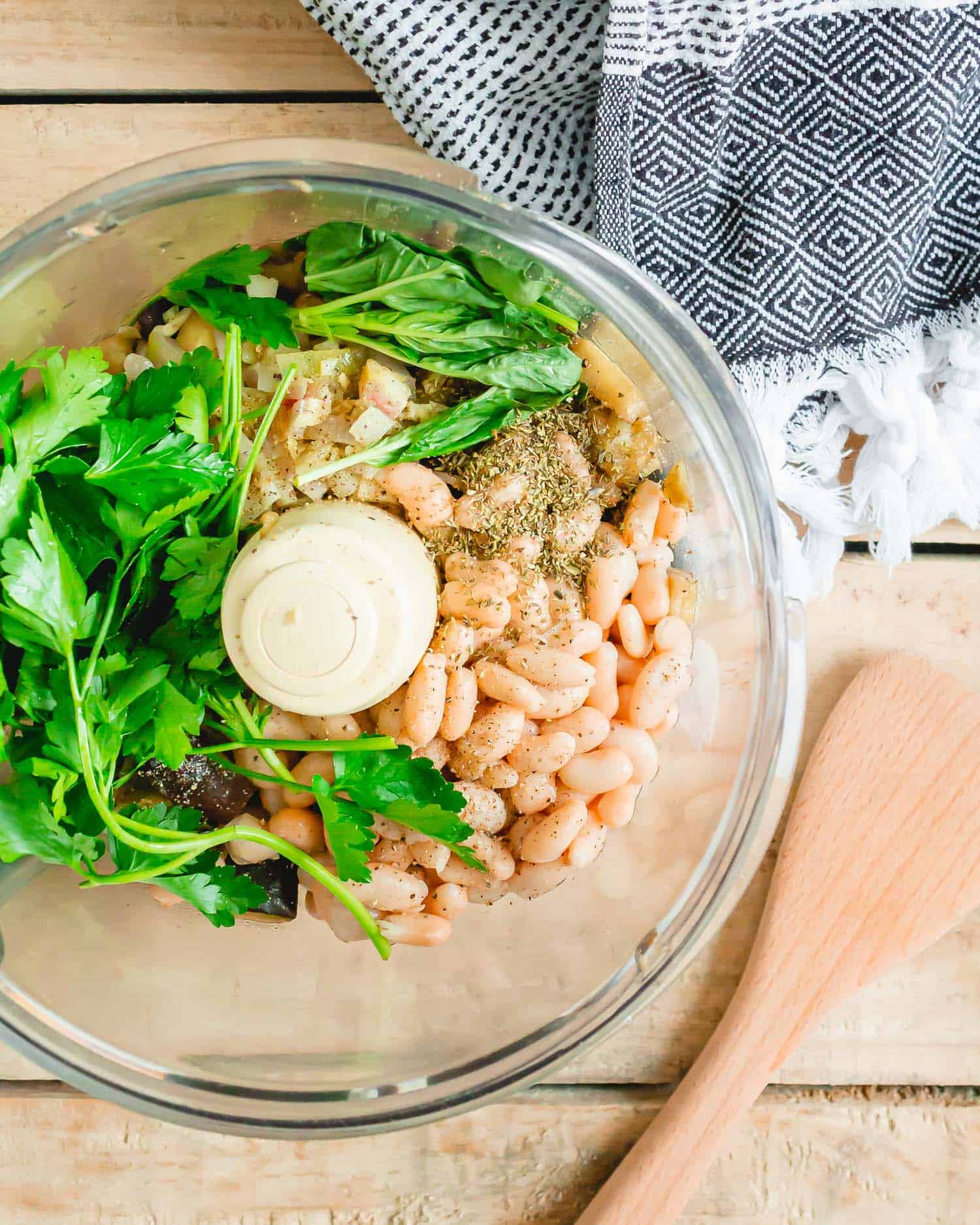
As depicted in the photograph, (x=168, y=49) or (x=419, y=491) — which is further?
(x=168, y=49)

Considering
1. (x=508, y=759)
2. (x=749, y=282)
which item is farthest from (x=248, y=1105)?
(x=749, y=282)

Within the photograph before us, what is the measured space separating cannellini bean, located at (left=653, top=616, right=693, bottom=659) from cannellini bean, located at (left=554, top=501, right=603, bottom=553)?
8cm

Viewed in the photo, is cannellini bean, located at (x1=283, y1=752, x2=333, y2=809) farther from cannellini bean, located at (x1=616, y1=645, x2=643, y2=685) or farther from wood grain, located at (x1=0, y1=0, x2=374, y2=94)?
wood grain, located at (x1=0, y1=0, x2=374, y2=94)

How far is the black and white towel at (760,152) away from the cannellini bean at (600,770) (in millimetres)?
283

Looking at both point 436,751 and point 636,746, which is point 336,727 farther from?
point 636,746

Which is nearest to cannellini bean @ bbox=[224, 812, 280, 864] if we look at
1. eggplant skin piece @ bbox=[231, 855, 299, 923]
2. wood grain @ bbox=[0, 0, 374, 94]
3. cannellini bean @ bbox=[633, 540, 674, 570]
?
eggplant skin piece @ bbox=[231, 855, 299, 923]

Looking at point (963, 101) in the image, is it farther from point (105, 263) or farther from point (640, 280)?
point (105, 263)

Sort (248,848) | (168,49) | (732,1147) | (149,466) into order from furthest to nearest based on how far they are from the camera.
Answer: (732,1147) → (168,49) → (248,848) → (149,466)

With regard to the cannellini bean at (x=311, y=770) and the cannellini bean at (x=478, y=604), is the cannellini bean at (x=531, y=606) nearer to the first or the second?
the cannellini bean at (x=478, y=604)

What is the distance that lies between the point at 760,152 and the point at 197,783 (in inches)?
23.7

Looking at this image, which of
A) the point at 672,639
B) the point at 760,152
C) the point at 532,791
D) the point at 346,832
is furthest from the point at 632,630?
the point at 760,152

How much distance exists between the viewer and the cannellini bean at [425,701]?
666 millimetres

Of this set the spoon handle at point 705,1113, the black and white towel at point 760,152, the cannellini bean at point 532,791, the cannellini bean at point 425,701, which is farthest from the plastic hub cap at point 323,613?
the spoon handle at point 705,1113

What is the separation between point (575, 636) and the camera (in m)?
0.69
